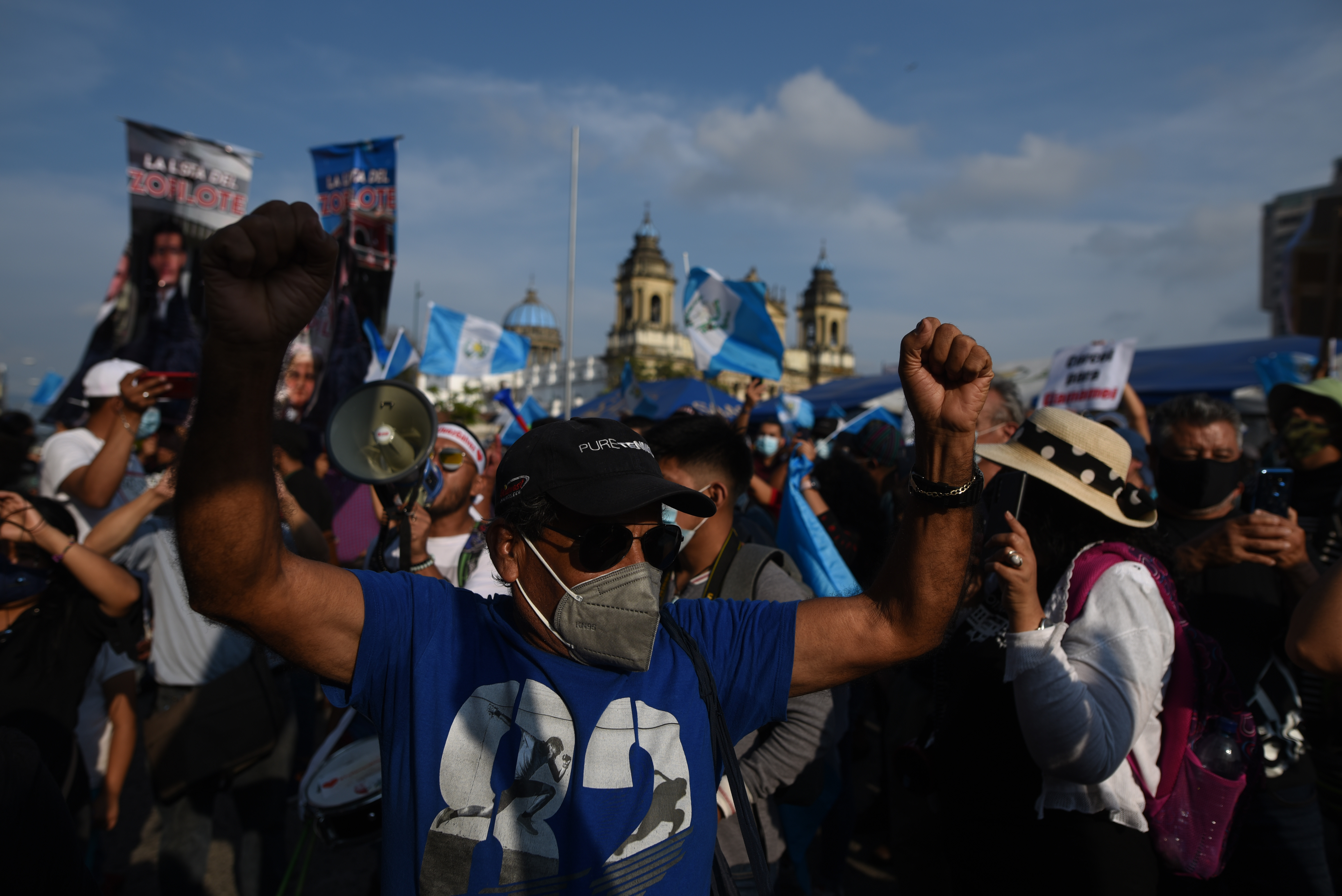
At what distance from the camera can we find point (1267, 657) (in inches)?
97.9

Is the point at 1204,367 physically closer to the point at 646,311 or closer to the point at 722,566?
the point at 722,566

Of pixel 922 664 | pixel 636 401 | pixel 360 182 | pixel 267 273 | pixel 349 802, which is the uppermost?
pixel 360 182

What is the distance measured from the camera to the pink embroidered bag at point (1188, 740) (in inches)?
76.8

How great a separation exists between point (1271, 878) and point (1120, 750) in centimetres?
94

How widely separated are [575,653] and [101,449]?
10.6ft

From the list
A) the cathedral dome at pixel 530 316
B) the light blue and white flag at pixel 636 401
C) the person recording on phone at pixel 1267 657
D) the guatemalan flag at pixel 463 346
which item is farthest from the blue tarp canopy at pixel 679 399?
the cathedral dome at pixel 530 316

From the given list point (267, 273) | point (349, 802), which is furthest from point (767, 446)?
point (267, 273)

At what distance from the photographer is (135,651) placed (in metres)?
3.10

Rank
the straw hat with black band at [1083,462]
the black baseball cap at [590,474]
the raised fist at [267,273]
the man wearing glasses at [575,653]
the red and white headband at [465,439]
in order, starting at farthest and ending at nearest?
the red and white headband at [465,439], the straw hat with black band at [1083,462], the black baseball cap at [590,474], the man wearing glasses at [575,653], the raised fist at [267,273]

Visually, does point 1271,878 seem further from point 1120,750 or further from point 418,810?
point 418,810

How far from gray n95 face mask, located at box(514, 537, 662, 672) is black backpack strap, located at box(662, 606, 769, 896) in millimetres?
118

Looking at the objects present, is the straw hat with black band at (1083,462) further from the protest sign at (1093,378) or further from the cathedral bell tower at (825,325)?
the cathedral bell tower at (825,325)

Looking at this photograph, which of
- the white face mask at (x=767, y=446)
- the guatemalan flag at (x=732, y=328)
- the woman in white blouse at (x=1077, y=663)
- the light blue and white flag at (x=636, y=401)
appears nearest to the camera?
the woman in white blouse at (x=1077, y=663)

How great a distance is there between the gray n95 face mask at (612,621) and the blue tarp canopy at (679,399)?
24.4 feet
